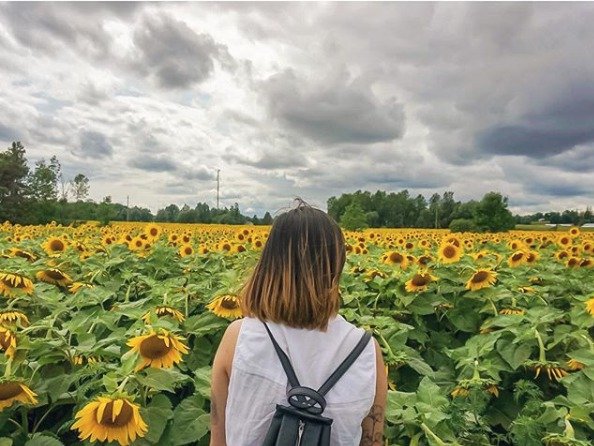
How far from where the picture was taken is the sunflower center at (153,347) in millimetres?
2320

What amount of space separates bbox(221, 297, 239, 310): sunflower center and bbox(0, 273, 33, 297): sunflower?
122 centimetres

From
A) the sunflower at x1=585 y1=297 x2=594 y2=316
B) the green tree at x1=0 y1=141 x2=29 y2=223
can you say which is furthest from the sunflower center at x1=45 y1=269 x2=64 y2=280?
the green tree at x1=0 y1=141 x2=29 y2=223

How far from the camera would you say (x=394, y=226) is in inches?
1908

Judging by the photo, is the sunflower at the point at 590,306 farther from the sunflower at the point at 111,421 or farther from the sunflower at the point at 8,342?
the sunflower at the point at 8,342

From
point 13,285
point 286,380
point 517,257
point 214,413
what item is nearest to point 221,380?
point 214,413

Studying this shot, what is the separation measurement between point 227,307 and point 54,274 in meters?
1.87

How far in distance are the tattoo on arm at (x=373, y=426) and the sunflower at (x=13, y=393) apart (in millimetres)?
1250

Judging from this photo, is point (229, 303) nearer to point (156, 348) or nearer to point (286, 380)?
point (156, 348)

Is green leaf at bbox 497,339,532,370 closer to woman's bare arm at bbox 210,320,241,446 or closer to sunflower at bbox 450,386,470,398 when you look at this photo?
sunflower at bbox 450,386,470,398

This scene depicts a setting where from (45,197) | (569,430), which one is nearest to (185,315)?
(569,430)

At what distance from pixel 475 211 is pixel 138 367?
3735 cm

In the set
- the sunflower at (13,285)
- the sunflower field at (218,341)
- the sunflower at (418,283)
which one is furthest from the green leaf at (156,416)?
the sunflower at (418,283)

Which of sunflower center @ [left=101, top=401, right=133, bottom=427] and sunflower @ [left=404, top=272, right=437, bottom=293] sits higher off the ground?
sunflower @ [left=404, top=272, right=437, bottom=293]

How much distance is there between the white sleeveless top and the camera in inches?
72.4
